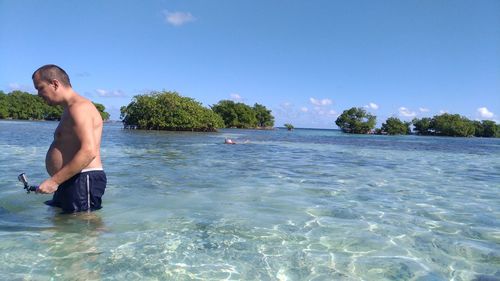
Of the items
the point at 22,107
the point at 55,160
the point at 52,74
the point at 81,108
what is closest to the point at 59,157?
the point at 55,160

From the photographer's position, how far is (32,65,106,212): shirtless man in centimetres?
505

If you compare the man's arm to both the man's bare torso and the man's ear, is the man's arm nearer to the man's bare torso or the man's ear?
the man's bare torso

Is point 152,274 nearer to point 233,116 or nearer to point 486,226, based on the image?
point 486,226

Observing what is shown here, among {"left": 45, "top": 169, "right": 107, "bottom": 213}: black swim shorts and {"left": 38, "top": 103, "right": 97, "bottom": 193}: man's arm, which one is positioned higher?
{"left": 38, "top": 103, "right": 97, "bottom": 193}: man's arm

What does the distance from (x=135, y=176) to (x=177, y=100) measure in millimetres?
62880

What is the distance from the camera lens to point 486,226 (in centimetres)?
725

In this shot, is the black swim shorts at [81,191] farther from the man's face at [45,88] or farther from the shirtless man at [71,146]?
the man's face at [45,88]

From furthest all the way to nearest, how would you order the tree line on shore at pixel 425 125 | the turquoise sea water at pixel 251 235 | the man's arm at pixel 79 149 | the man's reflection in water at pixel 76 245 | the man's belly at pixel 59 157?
the tree line on shore at pixel 425 125 < the man's belly at pixel 59 157 < the man's arm at pixel 79 149 < the turquoise sea water at pixel 251 235 < the man's reflection in water at pixel 76 245

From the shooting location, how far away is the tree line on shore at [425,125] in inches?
5659

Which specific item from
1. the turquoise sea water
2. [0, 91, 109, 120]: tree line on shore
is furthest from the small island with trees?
the turquoise sea water

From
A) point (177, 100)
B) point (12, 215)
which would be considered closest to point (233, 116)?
point (177, 100)

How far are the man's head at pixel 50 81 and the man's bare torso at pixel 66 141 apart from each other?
252mm

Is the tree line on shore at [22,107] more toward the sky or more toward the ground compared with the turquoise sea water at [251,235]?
more toward the sky

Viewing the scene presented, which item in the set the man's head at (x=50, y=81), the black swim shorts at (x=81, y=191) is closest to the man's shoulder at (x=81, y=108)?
the man's head at (x=50, y=81)
